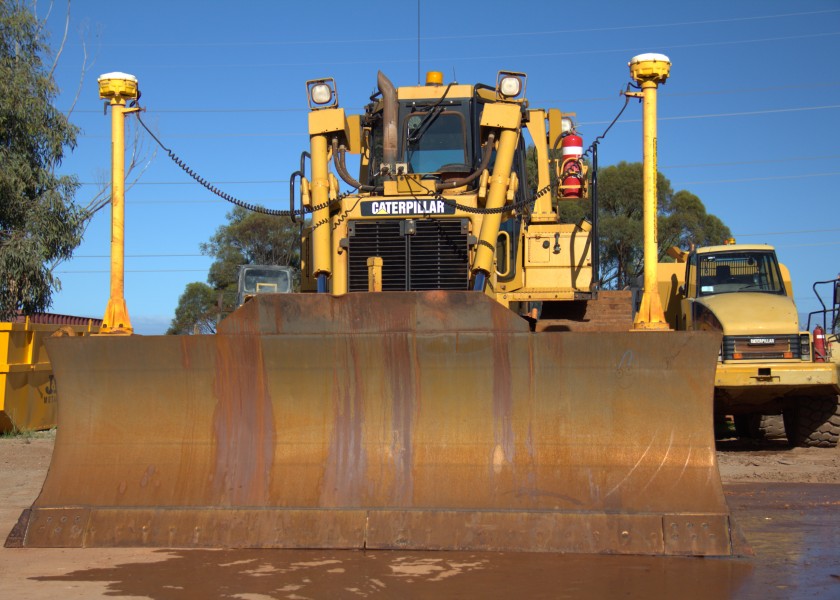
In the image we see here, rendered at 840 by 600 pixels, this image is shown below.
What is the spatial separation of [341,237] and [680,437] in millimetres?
3309

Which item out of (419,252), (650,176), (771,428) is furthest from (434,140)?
(771,428)

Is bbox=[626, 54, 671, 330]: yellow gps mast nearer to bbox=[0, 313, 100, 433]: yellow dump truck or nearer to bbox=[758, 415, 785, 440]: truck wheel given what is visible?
bbox=[758, 415, 785, 440]: truck wheel

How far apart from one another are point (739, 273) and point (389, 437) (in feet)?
27.3

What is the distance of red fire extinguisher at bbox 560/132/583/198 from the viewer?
912 cm

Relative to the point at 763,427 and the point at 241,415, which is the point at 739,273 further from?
the point at 241,415

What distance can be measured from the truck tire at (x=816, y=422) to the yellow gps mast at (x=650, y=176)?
252 inches

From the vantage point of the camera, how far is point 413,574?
17.7ft

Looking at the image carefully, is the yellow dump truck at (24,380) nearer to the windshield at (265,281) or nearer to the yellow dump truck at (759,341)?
the windshield at (265,281)

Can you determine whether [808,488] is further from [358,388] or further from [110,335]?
[110,335]

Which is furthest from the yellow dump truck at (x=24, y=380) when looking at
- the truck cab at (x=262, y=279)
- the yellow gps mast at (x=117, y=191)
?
the yellow gps mast at (x=117, y=191)

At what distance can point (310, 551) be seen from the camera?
5.92 m

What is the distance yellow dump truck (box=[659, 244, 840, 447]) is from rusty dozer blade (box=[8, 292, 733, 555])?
Answer: 6073 millimetres

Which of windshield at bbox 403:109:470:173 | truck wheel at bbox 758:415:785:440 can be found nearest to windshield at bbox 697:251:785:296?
truck wheel at bbox 758:415:785:440

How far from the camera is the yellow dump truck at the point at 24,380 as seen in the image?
13.6 m
